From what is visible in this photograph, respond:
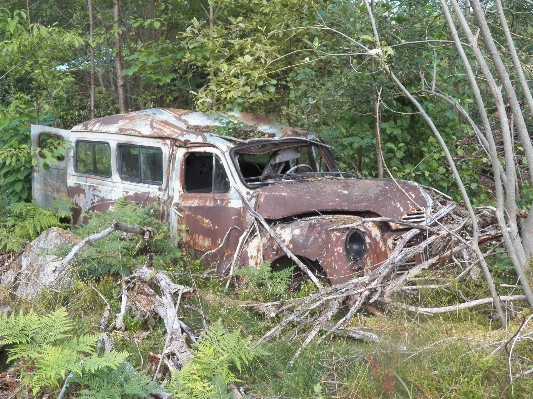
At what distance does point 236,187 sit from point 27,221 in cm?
278

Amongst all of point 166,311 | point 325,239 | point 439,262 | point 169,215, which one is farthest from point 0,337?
point 439,262

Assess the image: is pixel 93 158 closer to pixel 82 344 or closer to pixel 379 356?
pixel 82 344

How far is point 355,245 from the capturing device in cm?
596

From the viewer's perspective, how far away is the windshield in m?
7.01

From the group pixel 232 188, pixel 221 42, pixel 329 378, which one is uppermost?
pixel 221 42

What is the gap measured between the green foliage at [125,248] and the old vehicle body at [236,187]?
1.17 ft

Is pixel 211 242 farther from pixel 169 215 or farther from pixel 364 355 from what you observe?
pixel 364 355

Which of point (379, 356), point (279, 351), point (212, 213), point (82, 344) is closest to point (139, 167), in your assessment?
point (212, 213)

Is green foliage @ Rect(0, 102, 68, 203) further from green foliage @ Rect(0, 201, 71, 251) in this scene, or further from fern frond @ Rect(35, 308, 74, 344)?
fern frond @ Rect(35, 308, 74, 344)

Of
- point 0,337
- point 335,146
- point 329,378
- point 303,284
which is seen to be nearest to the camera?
point 329,378

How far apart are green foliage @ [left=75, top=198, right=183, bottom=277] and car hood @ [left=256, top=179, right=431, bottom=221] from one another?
1012 mm

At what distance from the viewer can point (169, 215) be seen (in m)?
7.02

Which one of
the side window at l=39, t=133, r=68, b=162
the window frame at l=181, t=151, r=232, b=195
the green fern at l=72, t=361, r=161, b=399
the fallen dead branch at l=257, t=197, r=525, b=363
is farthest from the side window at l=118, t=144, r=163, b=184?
the green fern at l=72, t=361, r=161, b=399

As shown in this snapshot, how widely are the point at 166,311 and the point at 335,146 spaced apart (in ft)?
13.2
